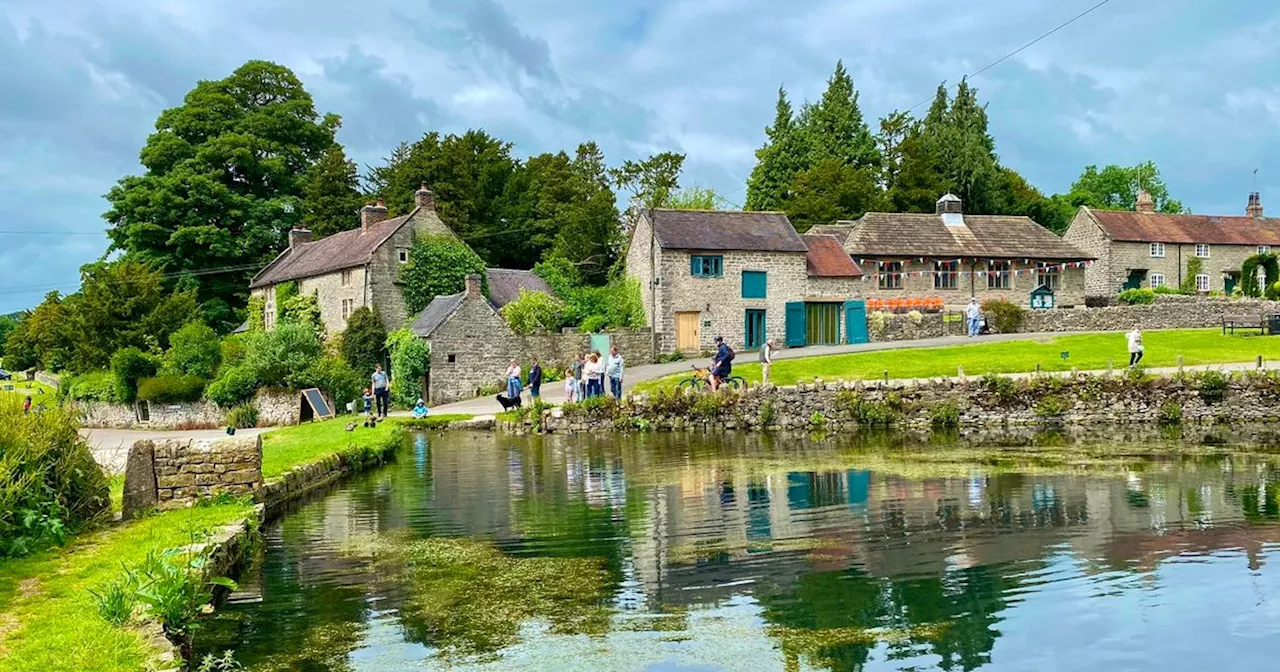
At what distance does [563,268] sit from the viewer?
4878cm

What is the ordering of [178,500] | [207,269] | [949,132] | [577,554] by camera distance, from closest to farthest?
[577,554] → [178,500] → [207,269] → [949,132]

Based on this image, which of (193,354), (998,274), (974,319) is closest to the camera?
(974,319)

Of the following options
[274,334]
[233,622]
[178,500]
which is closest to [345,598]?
[233,622]

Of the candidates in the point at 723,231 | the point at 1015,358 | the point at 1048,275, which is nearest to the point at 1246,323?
the point at 1015,358

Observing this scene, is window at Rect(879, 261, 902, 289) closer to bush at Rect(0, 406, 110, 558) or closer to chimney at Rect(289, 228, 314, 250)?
chimney at Rect(289, 228, 314, 250)

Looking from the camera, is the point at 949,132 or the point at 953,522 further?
the point at 949,132

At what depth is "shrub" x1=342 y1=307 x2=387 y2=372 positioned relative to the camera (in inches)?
1583

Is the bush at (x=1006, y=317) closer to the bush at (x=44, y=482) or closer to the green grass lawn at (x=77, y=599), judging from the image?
the green grass lawn at (x=77, y=599)

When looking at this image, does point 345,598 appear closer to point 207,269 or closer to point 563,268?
point 563,268

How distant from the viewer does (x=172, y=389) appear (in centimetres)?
3988

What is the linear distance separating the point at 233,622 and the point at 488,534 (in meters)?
4.38

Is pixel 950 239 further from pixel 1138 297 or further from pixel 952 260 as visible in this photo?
pixel 1138 297

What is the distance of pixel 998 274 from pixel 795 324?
44.0ft

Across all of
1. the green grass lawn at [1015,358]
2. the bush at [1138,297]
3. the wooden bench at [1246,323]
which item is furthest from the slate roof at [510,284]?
the bush at [1138,297]
